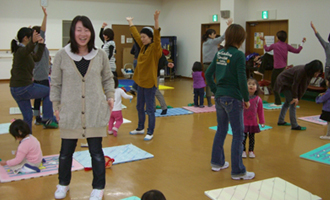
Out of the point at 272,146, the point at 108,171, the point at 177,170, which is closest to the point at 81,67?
the point at 108,171

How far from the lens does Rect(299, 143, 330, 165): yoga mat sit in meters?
4.06

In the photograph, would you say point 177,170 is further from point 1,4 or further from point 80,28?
point 1,4

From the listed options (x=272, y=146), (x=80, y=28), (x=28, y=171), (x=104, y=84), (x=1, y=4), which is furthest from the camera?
(x=1, y=4)

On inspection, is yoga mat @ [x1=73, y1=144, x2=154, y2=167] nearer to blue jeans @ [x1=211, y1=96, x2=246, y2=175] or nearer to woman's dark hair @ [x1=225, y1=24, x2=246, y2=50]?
blue jeans @ [x1=211, y1=96, x2=246, y2=175]

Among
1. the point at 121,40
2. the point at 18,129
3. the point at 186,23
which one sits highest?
the point at 186,23

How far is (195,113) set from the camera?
22.4 ft

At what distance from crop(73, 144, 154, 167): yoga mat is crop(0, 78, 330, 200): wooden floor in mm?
108

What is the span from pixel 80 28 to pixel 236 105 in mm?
1555

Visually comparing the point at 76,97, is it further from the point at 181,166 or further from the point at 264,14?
the point at 264,14

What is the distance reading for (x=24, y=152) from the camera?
11.3 feet

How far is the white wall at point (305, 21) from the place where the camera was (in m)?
8.45

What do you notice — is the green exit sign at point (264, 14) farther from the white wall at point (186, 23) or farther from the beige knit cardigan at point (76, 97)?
the beige knit cardigan at point (76, 97)

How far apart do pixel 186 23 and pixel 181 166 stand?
1017 cm

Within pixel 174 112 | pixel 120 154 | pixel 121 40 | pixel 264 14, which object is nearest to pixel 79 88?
pixel 120 154
